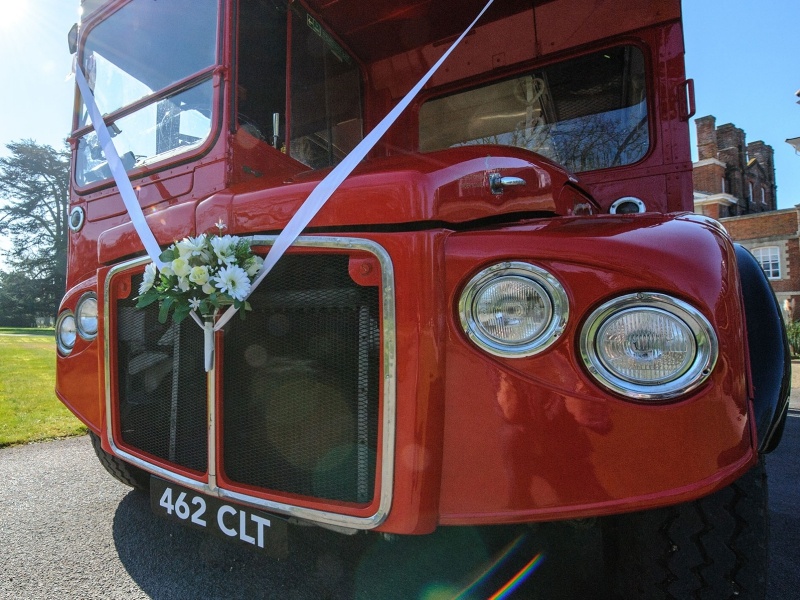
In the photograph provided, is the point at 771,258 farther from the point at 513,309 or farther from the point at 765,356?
the point at 513,309

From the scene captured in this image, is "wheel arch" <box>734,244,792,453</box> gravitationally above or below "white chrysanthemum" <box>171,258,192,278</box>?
below

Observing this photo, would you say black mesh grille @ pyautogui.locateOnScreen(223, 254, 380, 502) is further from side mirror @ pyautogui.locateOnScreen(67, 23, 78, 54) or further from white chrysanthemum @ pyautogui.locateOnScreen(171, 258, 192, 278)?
side mirror @ pyautogui.locateOnScreen(67, 23, 78, 54)

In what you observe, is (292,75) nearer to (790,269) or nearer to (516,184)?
(516,184)

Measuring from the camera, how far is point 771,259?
2395cm

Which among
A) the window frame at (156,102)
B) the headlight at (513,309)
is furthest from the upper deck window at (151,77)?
the headlight at (513,309)

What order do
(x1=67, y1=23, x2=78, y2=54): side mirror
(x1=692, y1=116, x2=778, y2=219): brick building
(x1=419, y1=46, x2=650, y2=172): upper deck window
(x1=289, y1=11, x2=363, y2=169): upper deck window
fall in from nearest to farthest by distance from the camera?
1. (x1=289, y1=11, x2=363, y2=169): upper deck window
2. (x1=419, y1=46, x2=650, y2=172): upper deck window
3. (x1=67, y1=23, x2=78, y2=54): side mirror
4. (x1=692, y1=116, x2=778, y2=219): brick building

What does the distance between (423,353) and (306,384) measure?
437 millimetres

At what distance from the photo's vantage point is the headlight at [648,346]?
1.13 meters

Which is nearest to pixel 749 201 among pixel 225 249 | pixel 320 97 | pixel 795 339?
pixel 795 339

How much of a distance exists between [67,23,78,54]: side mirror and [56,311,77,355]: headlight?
1753 millimetres

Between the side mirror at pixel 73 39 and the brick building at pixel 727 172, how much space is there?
103 ft

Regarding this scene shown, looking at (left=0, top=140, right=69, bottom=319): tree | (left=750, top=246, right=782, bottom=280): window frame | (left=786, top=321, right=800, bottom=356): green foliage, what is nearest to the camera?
(left=786, top=321, right=800, bottom=356): green foliage

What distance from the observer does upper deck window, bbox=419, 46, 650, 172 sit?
2727 millimetres

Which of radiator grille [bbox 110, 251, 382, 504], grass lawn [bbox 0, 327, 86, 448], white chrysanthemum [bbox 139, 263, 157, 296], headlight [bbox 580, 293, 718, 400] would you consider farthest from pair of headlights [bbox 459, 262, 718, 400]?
grass lawn [bbox 0, 327, 86, 448]
